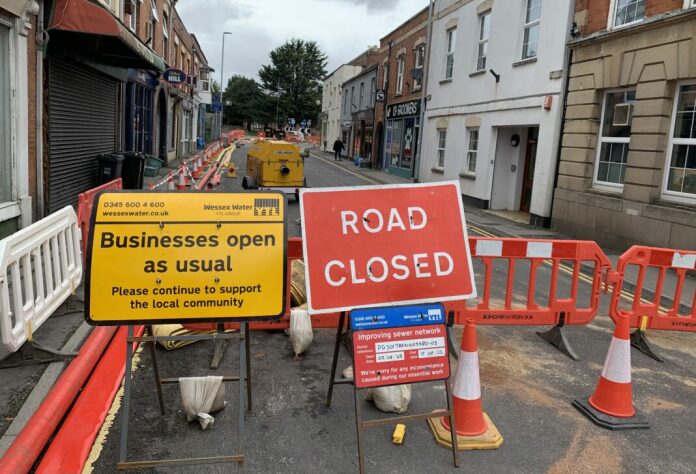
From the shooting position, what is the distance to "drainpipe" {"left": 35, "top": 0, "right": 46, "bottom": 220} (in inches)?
336

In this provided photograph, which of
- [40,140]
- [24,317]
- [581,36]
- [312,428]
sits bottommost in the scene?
[312,428]

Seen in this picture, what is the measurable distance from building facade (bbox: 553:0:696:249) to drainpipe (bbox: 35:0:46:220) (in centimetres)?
1084

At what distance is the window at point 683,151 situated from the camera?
9961mm

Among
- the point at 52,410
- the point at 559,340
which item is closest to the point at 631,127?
the point at 559,340

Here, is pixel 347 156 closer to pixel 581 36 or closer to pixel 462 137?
pixel 462 137

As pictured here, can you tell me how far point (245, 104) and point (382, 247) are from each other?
97.5 meters

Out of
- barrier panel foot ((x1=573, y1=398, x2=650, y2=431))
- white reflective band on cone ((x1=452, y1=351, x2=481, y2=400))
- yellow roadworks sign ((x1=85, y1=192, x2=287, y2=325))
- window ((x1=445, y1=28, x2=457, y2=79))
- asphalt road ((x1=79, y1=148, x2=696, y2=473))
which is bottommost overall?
asphalt road ((x1=79, y1=148, x2=696, y2=473))

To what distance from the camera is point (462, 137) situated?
63.5ft

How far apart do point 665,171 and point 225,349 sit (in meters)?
9.33

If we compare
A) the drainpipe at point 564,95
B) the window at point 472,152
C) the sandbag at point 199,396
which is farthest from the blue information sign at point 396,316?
the window at point 472,152

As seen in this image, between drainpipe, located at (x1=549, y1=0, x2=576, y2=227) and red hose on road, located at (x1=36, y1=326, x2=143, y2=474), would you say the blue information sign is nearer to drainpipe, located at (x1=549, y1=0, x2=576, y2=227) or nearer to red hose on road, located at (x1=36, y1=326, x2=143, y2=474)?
red hose on road, located at (x1=36, y1=326, x2=143, y2=474)

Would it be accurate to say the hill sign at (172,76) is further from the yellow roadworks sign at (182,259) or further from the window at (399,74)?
the yellow roadworks sign at (182,259)

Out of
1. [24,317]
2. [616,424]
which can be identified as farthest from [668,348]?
[24,317]

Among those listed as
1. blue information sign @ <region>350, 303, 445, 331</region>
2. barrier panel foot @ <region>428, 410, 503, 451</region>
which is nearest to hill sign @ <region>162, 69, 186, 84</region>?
blue information sign @ <region>350, 303, 445, 331</region>
